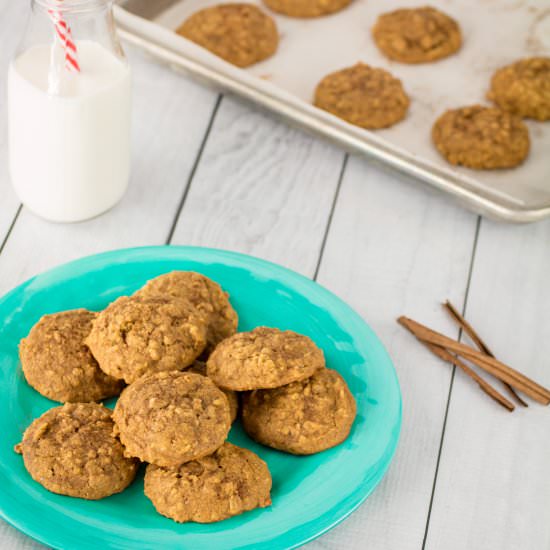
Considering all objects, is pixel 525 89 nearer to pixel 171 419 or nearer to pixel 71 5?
pixel 71 5

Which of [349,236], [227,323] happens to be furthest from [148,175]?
[227,323]

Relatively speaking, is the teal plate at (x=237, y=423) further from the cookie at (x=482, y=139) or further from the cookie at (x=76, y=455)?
the cookie at (x=482, y=139)

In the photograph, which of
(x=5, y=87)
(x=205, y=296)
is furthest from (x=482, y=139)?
(x=5, y=87)

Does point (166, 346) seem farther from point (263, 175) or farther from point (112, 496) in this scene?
point (263, 175)

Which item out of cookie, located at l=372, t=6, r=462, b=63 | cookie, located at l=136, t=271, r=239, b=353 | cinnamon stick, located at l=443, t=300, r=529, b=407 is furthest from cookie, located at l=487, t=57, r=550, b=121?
cookie, located at l=136, t=271, r=239, b=353

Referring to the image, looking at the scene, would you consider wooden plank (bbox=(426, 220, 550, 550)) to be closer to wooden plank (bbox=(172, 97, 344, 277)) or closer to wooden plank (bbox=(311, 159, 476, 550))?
wooden plank (bbox=(311, 159, 476, 550))

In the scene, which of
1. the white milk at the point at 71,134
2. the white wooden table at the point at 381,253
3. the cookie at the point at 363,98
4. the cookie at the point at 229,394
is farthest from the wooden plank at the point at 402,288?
the white milk at the point at 71,134

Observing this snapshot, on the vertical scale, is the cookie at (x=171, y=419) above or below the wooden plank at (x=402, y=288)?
above
